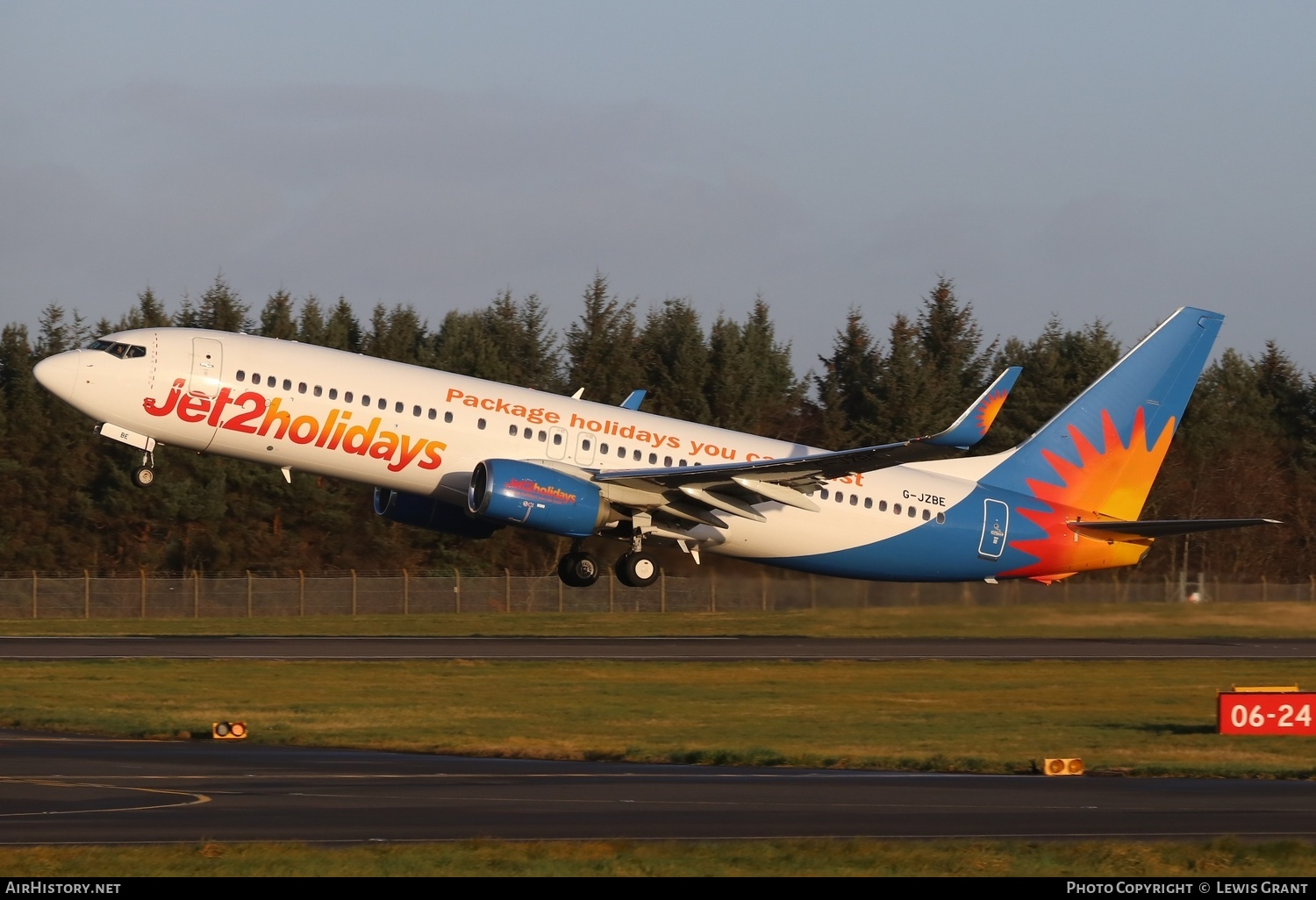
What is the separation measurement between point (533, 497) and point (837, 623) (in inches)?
639

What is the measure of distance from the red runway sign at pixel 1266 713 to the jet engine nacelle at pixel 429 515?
16.0 m

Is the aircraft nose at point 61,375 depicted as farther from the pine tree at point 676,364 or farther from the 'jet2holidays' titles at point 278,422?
the pine tree at point 676,364

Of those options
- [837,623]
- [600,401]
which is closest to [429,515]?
[837,623]

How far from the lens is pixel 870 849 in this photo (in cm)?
1631

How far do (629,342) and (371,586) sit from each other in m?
35.3

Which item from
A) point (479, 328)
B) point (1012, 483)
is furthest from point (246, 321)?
point (1012, 483)

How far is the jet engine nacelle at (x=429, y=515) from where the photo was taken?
122ft

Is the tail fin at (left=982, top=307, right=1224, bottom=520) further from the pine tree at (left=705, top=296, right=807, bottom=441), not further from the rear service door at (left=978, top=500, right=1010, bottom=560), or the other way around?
the pine tree at (left=705, top=296, right=807, bottom=441)

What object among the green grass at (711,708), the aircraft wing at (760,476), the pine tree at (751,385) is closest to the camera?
the green grass at (711,708)

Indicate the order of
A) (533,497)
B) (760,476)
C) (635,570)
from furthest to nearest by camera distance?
(635,570), (760,476), (533,497)

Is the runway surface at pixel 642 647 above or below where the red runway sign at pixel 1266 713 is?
above

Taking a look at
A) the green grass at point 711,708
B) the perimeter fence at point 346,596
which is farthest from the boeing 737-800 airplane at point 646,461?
the perimeter fence at point 346,596

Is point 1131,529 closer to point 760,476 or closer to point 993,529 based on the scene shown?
point 993,529

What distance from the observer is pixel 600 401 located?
85188 millimetres
